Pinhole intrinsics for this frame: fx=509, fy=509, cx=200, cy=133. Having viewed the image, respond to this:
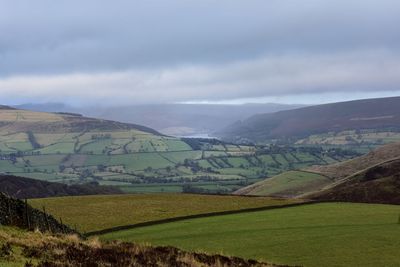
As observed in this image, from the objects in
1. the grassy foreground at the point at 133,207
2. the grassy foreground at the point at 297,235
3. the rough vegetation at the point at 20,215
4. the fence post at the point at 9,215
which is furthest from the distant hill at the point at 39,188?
the fence post at the point at 9,215

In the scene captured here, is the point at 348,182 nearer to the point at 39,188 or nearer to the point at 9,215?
the point at 39,188

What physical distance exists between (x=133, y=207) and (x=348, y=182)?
75.5 meters

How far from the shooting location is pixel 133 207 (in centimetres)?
7131

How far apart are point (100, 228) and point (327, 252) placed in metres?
25.0

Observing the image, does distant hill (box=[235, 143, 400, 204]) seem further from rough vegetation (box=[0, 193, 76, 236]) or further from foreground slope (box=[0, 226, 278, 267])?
foreground slope (box=[0, 226, 278, 267])

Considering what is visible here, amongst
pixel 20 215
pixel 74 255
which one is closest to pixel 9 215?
pixel 20 215

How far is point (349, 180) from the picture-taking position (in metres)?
133

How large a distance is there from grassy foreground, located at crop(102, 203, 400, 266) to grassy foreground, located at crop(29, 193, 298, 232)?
16.9 ft

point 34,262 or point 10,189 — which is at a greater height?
point 34,262

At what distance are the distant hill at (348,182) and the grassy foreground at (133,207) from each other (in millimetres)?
33686

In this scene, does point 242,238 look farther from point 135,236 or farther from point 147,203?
point 147,203

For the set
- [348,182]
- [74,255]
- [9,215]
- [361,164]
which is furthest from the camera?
[361,164]

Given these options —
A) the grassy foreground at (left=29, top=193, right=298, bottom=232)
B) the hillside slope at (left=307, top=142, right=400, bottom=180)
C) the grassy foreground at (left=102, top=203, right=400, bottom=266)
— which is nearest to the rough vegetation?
the grassy foreground at (left=102, top=203, right=400, bottom=266)

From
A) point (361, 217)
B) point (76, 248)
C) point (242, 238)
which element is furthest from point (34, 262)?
point (361, 217)
